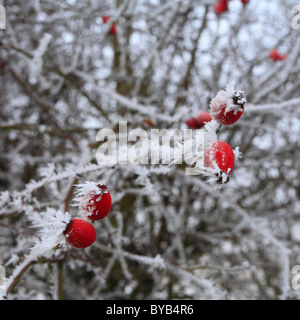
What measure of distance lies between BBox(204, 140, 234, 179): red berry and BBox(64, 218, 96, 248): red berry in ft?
0.90

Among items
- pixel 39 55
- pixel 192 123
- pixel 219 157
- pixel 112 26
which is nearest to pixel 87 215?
pixel 219 157

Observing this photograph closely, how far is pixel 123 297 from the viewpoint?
92.6 inches

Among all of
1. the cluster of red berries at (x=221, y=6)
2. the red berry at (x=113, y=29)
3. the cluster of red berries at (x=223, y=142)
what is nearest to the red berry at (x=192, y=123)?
the cluster of red berries at (x=223, y=142)

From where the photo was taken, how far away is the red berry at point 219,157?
64 cm

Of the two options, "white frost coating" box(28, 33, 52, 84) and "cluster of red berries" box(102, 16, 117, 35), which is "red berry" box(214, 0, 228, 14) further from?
"white frost coating" box(28, 33, 52, 84)

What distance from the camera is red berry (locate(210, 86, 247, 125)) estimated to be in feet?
2.16

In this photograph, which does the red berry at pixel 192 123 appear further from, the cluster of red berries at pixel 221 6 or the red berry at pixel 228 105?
the cluster of red berries at pixel 221 6

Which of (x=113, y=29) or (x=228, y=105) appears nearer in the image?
(x=228, y=105)

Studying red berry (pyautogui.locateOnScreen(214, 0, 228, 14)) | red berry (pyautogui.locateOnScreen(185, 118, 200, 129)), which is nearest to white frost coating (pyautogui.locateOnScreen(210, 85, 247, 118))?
red berry (pyautogui.locateOnScreen(185, 118, 200, 129))

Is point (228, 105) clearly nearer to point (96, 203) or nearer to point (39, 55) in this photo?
point (96, 203)

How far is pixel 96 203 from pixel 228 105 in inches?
12.9

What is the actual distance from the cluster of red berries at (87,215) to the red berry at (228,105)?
275mm

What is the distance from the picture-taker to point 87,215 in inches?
27.4

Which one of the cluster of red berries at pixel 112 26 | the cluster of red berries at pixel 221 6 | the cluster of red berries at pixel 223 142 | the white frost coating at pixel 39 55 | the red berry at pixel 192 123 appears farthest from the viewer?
the cluster of red berries at pixel 112 26
